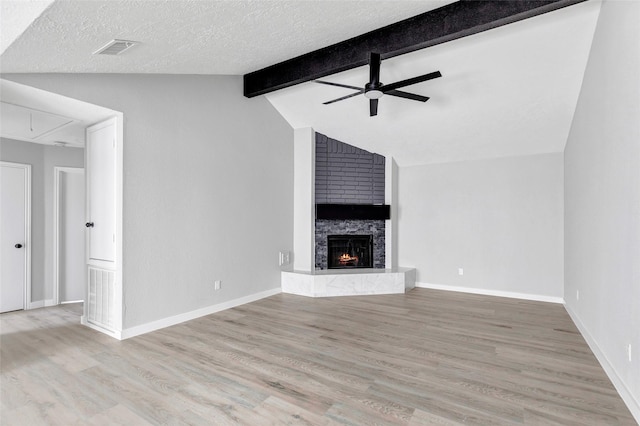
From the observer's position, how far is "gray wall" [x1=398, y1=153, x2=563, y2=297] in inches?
197

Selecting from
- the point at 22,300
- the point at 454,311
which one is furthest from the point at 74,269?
the point at 454,311

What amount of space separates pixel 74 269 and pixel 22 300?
65cm

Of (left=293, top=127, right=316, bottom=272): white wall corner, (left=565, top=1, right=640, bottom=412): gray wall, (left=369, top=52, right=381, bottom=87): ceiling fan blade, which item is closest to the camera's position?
(left=565, top=1, right=640, bottom=412): gray wall

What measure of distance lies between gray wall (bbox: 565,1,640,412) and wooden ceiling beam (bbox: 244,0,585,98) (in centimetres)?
60

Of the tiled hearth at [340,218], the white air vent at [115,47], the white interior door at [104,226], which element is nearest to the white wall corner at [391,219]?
the tiled hearth at [340,218]

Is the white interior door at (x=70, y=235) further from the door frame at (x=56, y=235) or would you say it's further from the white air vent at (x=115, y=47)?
the white air vent at (x=115, y=47)

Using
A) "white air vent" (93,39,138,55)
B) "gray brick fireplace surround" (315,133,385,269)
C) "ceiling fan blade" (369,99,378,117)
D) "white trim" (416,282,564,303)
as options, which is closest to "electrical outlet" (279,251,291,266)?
"gray brick fireplace surround" (315,133,385,269)

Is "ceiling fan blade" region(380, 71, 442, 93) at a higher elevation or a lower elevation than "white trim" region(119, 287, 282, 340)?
higher

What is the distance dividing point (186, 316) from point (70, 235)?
2.34 m

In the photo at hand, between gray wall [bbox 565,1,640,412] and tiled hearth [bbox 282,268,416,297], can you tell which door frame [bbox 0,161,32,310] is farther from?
gray wall [bbox 565,1,640,412]

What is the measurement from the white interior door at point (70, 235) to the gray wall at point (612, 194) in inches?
230

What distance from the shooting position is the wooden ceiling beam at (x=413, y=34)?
8.65 feet

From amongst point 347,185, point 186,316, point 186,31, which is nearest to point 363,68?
point 186,31

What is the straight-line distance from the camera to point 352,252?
5.98 metres
